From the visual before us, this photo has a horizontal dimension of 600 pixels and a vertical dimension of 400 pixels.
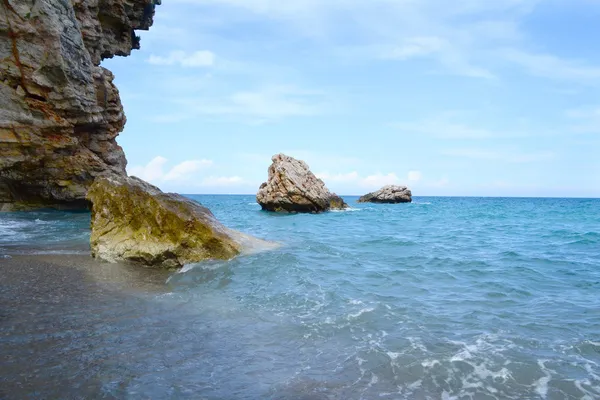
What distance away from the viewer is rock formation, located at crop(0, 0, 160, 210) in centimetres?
2405

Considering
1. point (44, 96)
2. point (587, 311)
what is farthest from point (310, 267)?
point (44, 96)

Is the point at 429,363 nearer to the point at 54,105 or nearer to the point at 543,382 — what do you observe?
the point at 543,382

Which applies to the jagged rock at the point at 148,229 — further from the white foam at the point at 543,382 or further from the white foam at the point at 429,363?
the white foam at the point at 543,382

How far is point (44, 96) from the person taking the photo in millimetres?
25812

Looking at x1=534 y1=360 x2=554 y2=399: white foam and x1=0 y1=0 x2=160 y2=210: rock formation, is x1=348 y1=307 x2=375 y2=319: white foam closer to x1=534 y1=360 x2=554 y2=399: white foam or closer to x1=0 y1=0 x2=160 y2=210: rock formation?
x1=534 y1=360 x2=554 y2=399: white foam

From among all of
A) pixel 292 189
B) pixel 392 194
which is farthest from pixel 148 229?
pixel 392 194

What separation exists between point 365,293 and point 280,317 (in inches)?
114

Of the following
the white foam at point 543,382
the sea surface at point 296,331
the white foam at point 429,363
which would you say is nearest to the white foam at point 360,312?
the sea surface at point 296,331

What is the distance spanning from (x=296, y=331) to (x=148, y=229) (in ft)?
24.3

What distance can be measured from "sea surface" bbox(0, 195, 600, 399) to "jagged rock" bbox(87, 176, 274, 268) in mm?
763

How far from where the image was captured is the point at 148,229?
42.7 ft

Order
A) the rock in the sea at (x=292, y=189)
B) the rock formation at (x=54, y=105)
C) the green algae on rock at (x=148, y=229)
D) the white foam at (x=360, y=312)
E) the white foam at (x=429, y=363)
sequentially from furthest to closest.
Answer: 1. the rock in the sea at (x=292, y=189)
2. the rock formation at (x=54, y=105)
3. the green algae on rock at (x=148, y=229)
4. the white foam at (x=360, y=312)
5. the white foam at (x=429, y=363)

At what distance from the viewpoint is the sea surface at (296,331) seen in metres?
5.31

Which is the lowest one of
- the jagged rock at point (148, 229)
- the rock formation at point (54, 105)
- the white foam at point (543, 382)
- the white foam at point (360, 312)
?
the white foam at point (543, 382)
